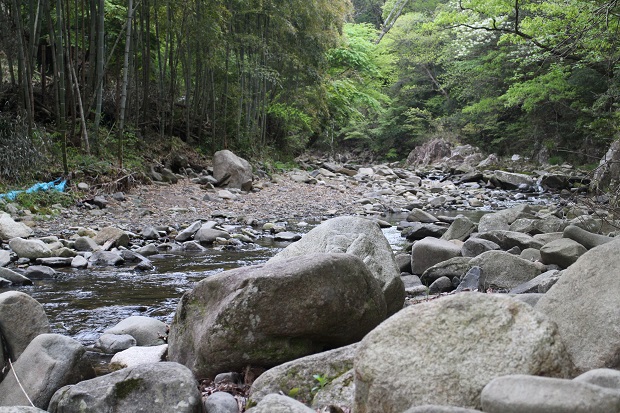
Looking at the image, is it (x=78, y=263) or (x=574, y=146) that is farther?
(x=574, y=146)

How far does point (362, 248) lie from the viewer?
→ 4.14m

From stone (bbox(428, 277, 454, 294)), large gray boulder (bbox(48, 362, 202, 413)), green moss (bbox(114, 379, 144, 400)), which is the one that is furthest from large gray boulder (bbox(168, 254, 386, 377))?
stone (bbox(428, 277, 454, 294))

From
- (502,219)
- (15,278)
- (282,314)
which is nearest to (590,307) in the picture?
(282,314)

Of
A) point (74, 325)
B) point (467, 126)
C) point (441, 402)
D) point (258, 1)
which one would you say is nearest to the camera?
point (441, 402)

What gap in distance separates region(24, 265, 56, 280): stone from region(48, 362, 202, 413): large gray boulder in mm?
3528

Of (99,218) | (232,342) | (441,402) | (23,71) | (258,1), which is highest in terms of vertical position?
(258,1)

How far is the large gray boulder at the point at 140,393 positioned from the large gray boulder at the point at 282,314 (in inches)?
17.6

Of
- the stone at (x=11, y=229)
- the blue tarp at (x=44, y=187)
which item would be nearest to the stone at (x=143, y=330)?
the stone at (x=11, y=229)

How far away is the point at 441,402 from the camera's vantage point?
77.7 inches

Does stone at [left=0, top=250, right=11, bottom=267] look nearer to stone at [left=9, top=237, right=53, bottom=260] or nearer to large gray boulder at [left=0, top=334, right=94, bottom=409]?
stone at [left=9, top=237, right=53, bottom=260]

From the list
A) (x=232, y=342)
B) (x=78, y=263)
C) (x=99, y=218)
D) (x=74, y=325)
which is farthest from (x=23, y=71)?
(x=232, y=342)

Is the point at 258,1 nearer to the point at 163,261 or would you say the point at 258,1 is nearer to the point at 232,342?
the point at 163,261

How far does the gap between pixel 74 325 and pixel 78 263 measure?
2.16 metres

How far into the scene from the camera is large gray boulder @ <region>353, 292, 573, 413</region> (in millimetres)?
1973
